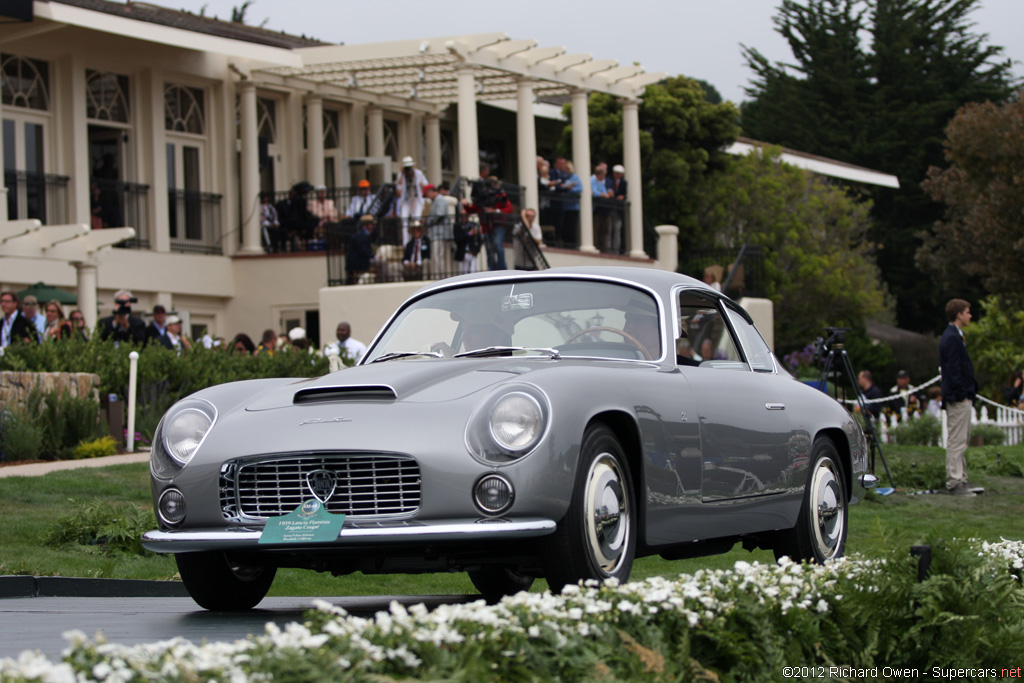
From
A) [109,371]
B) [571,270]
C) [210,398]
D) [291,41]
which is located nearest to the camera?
[210,398]

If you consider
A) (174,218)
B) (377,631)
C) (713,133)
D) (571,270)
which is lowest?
(377,631)

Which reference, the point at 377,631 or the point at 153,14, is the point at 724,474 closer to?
the point at 377,631

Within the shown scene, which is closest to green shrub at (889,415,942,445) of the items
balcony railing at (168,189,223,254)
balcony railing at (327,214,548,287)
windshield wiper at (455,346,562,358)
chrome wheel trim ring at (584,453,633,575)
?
balcony railing at (327,214,548,287)

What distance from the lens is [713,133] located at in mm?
38938

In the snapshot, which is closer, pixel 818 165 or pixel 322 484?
pixel 322 484

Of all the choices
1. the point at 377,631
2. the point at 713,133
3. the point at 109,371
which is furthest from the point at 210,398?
the point at 713,133

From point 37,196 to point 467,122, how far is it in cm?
787

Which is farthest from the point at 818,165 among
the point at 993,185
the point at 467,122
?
the point at 467,122

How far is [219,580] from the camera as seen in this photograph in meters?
6.88

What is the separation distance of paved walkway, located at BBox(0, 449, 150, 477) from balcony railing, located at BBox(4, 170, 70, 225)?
11652mm

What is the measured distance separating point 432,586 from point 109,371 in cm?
816

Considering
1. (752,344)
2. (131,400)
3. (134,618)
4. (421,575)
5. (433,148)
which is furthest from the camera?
(433,148)

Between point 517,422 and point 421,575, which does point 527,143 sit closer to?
point 421,575

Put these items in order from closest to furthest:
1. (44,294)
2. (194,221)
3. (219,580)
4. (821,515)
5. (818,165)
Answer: (219,580) → (821,515) → (44,294) → (194,221) → (818,165)
